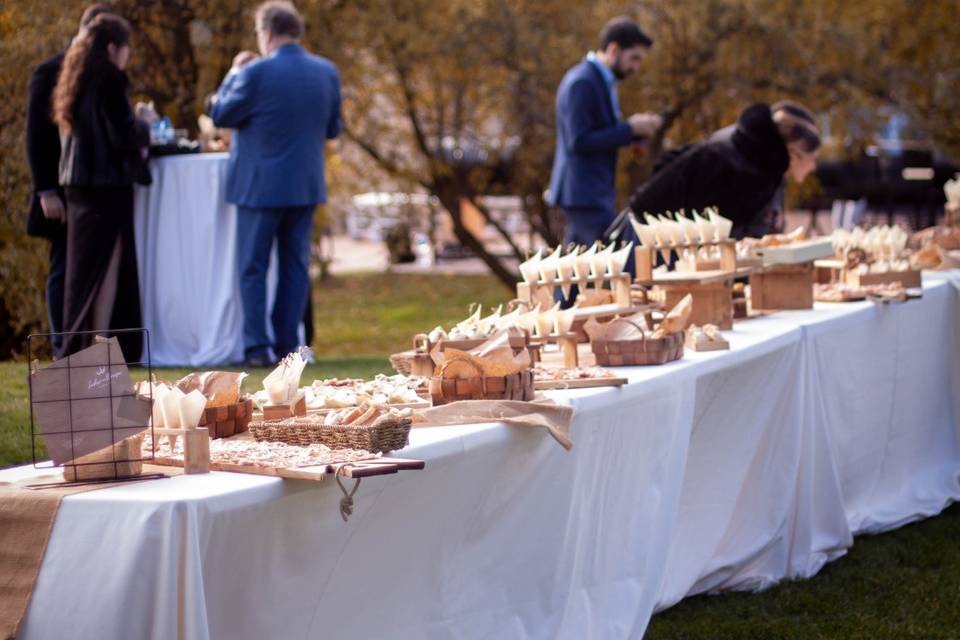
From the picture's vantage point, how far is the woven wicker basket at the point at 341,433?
2.29 m

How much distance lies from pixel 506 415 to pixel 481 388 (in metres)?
0.10

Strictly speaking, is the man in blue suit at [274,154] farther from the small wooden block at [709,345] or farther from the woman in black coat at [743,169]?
the small wooden block at [709,345]

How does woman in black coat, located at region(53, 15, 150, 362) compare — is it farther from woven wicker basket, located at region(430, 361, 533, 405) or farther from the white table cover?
woven wicker basket, located at region(430, 361, 533, 405)

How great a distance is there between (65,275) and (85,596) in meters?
4.25

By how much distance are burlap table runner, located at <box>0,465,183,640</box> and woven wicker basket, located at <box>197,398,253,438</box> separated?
0.40m

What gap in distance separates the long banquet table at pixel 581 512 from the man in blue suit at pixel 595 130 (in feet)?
5.05

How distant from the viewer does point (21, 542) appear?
2.07 meters

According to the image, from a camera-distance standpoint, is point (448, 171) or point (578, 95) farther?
point (448, 171)

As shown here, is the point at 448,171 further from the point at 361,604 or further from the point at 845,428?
the point at 361,604

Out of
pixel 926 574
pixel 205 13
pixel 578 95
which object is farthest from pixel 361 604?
pixel 205 13

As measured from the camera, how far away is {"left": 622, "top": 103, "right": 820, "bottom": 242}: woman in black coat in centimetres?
540

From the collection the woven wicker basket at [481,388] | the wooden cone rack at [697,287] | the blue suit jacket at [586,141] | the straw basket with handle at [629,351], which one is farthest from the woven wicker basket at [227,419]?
the blue suit jacket at [586,141]

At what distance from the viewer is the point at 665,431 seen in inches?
130

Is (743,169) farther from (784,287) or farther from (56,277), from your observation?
(56,277)
